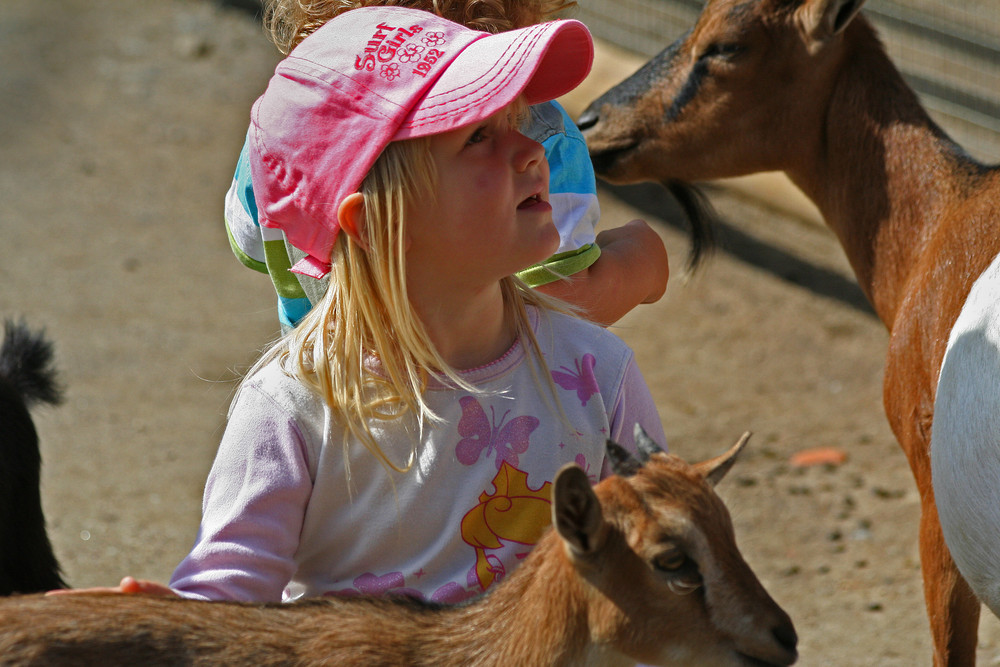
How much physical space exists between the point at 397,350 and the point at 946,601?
5.09 ft

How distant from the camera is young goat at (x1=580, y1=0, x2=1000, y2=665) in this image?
2.13 m

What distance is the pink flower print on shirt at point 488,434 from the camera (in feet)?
5.67

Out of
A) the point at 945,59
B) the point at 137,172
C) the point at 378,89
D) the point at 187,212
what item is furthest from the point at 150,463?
the point at 945,59

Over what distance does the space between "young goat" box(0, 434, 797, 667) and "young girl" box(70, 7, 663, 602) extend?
0.15 meters

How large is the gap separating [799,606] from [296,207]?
238 cm

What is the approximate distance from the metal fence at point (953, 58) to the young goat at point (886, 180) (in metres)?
2.15

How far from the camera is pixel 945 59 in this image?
5637 millimetres

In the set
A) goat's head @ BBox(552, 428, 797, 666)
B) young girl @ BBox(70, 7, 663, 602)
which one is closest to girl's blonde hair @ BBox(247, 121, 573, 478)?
young girl @ BBox(70, 7, 663, 602)

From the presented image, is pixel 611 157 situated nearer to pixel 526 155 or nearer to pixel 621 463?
pixel 526 155

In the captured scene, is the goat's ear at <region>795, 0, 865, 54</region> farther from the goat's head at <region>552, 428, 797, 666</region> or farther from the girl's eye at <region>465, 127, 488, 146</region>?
the goat's head at <region>552, 428, 797, 666</region>

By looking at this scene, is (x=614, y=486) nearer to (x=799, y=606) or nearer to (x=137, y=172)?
(x=799, y=606)

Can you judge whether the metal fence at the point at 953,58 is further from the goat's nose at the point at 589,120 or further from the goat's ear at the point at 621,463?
the goat's ear at the point at 621,463

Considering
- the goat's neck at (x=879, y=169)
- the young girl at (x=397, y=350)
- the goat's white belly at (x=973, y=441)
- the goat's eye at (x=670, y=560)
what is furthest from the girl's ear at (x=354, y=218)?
the goat's neck at (x=879, y=169)

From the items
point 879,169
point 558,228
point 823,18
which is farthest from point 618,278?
point 823,18
